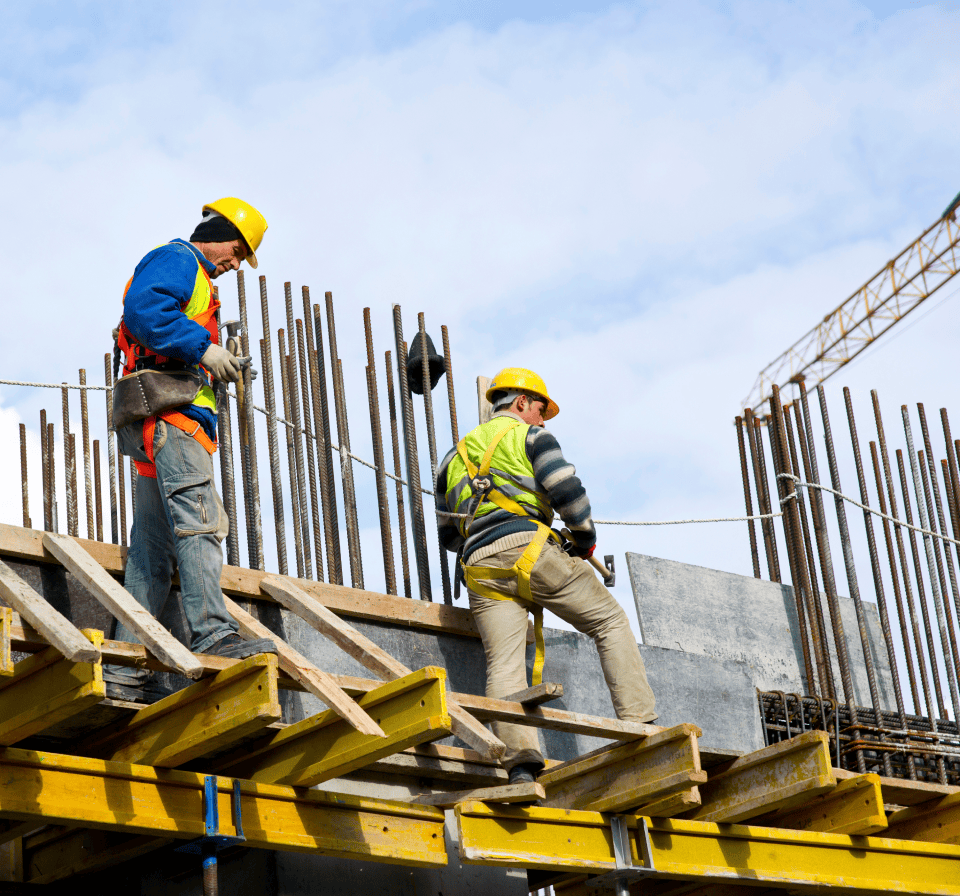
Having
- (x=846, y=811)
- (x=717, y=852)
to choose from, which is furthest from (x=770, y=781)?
(x=846, y=811)

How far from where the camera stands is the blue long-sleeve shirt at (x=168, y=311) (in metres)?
6.02

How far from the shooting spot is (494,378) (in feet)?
26.2

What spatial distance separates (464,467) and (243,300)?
1.71m

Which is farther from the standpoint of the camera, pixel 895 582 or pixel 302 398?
pixel 895 582

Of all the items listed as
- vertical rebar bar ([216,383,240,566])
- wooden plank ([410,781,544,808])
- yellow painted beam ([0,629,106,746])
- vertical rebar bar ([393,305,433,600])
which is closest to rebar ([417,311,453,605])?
vertical rebar bar ([393,305,433,600])

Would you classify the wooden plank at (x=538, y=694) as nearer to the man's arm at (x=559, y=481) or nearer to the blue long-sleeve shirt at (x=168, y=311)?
the man's arm at (x=559, y=481)

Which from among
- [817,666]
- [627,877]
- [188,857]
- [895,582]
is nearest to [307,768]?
[188,857]

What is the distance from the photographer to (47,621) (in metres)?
4.70

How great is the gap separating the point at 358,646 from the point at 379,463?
7.48 feet

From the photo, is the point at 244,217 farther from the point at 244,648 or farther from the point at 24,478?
the point at 24,478

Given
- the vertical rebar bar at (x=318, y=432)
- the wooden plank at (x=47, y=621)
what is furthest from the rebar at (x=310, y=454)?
the wooden plank at (x=47, y=621)

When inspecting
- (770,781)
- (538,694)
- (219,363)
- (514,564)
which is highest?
(219,363)

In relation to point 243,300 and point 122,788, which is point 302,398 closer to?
point 243,300

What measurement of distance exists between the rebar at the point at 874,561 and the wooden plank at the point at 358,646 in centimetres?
492
